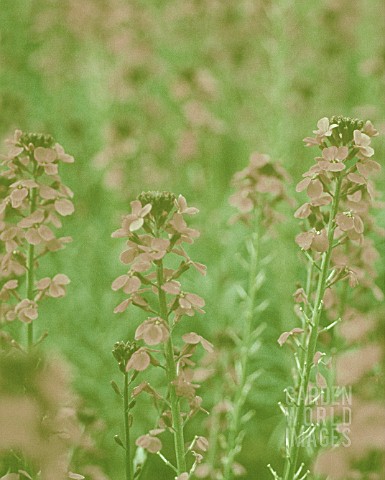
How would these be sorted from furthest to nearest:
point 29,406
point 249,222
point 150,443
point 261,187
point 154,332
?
point 249,222 → point 261,187 → point 150,443 → point 154,332 → point 29,406

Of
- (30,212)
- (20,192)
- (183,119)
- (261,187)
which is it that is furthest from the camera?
(183,119)

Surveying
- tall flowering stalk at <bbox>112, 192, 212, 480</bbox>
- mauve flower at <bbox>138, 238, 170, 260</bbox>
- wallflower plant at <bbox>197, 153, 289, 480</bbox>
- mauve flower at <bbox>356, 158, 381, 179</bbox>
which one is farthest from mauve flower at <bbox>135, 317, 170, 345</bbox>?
wallflower plant at <bbox>197, 153, 289, 480</bbox>

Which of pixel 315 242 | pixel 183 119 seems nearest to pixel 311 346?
pixel 315 242

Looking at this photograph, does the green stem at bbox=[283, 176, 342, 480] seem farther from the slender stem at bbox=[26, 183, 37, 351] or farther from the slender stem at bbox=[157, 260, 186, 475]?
the slender stem at bbox=[26, 183, 37, 351]

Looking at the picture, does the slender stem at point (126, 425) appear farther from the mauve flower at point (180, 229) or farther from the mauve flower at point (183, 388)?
the mauve flower at point (180, 229)

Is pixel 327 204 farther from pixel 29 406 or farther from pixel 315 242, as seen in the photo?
pixel 29 406

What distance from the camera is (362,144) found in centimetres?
153

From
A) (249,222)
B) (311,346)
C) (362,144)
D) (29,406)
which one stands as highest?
(249,222)

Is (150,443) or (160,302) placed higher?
(160,302)

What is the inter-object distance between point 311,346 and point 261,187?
710mm

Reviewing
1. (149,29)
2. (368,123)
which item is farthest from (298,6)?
(368,123)

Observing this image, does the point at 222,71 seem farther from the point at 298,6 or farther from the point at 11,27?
the point at 11,27

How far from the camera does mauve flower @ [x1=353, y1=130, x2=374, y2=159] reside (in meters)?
1.51

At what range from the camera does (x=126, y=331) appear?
3.69 m
